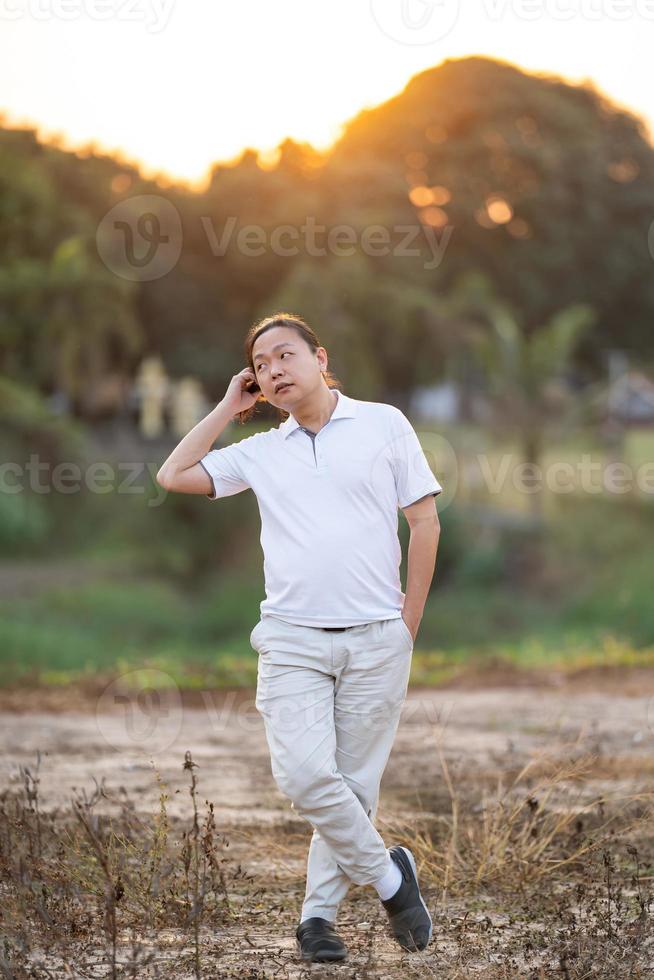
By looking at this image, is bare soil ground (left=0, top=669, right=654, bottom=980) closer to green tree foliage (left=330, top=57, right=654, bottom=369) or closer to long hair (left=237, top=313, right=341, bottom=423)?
long hair (left=237, top=313, right=341, bottom=423)

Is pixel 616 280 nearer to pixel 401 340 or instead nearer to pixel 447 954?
pixel 401 340

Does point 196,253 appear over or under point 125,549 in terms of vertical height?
over

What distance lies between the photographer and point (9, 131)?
972 inches

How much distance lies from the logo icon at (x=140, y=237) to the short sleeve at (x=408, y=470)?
63.0 ft

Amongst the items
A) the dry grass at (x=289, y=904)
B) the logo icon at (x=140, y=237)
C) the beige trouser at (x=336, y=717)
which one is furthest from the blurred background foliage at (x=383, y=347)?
the beige trouser at (x=336, y=717)

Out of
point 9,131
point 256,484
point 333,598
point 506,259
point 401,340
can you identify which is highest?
point 9,131

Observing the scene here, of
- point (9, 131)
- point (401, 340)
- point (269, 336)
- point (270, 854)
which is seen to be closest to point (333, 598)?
point (269, 336)

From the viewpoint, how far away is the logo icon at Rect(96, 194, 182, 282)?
2308 cm

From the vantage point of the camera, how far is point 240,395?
14.7 ft

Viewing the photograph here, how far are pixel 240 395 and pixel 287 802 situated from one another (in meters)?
2.98

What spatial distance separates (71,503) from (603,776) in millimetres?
15102

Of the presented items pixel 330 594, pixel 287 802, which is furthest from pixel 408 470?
pixel 287 802

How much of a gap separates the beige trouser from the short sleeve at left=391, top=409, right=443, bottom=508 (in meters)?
0.38

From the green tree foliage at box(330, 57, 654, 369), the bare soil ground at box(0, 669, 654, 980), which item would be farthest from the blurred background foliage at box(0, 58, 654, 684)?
the bare soil ground at box(0, 669, 654, 980)
